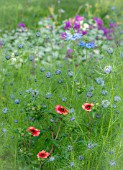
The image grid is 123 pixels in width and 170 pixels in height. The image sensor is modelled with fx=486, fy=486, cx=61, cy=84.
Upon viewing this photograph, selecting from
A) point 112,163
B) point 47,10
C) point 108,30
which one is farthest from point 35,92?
point 47,10

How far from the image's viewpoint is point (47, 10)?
265 inches

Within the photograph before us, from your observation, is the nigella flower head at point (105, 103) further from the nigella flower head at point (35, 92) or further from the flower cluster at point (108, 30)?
the flower cluster at point (108, 30)

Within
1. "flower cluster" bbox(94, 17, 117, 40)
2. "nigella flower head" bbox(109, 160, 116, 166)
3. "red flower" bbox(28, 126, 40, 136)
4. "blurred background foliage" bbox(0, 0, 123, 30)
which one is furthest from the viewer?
"blurred background foliage" bbox(0, 0, 123, 30)

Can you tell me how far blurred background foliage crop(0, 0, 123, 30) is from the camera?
6.13m

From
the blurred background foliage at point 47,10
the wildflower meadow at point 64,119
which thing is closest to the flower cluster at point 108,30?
the blurred background foliage at point 47,10

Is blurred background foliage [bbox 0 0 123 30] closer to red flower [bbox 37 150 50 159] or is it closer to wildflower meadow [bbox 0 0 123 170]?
wildflower meadow [bbox 0 0 123 170]

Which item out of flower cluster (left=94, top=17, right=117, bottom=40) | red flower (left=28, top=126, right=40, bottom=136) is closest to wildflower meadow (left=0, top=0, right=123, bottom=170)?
red flower (left=28, top=126, right=40, bottom=136)

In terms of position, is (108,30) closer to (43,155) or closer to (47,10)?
(47,10)

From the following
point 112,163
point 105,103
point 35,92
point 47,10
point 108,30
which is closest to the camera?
point 112,163

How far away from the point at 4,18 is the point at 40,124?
10.4ft

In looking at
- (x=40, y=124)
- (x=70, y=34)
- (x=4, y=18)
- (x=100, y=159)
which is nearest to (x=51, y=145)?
(x=40, y=124)

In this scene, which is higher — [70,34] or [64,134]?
[70,34]

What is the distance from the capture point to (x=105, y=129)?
3.25 m

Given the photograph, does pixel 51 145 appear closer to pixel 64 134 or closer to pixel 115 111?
pixel 64 134
